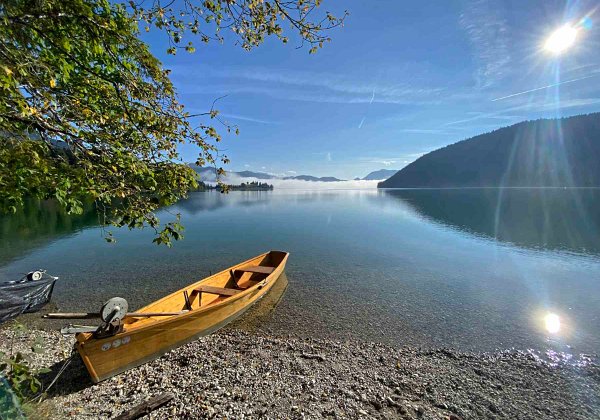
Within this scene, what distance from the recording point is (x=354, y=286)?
16109 mm

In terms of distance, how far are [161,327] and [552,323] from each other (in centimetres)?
1569

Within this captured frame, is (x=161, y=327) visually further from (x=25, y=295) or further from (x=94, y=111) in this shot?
(x=25, y=295)

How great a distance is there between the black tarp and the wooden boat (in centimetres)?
734

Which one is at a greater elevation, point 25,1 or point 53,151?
point 25,1

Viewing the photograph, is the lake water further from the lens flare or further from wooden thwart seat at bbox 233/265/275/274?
Result: wooden thwart seat at bbox 233/265/275/274

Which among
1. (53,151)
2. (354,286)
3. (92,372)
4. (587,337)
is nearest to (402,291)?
(354,286)

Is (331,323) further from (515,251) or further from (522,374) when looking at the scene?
(515,251)

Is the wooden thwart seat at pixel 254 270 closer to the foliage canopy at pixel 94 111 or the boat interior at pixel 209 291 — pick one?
the boat interior at pixel 209 291

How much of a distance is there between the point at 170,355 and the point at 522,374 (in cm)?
1061

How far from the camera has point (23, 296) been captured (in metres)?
11.6

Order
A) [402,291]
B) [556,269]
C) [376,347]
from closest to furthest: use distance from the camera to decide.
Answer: [376,347] < [402,291] < [556,269]

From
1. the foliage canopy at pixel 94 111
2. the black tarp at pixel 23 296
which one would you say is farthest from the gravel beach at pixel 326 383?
the foliage canopy at pixel 94 111

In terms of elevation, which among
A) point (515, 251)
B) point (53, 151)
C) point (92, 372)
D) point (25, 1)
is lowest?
point (515, 251)

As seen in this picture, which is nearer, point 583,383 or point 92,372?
point 92,372
